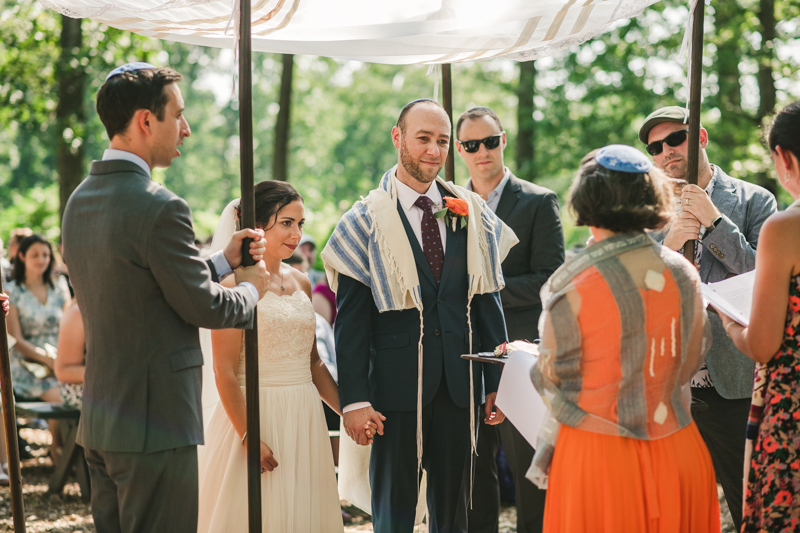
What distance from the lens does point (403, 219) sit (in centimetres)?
351

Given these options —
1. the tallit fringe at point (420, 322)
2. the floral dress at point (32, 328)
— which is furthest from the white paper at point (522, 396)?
the floral dress at point (32, 328)

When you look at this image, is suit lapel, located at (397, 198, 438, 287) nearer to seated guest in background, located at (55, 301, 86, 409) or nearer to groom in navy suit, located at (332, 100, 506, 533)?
groom in navy suit, located at (332, 100, 506, 533)

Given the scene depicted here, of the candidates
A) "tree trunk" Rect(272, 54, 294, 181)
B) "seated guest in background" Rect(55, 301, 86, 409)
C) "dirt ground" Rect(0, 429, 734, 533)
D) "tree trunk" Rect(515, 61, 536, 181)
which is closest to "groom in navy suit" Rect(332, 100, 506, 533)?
"dirt ground" Rect(0, 429, 734, 533)

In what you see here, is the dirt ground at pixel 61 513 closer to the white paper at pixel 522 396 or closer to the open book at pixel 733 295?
the white paper at pixel 522 396

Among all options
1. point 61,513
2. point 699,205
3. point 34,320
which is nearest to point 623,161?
point 699,205

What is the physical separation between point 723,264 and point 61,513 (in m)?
5.22

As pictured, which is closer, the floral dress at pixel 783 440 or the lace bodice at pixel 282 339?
the floral dress at pixel 783 440

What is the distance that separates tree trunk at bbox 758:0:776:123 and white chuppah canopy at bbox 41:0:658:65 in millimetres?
9390

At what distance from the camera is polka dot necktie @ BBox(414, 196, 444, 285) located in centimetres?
350

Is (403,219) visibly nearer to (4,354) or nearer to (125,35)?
(4,354)

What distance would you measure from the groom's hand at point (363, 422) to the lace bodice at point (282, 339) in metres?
0.45

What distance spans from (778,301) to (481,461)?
195 cm

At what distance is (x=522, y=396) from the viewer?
112 inches

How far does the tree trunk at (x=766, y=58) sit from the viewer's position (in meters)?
11.7
